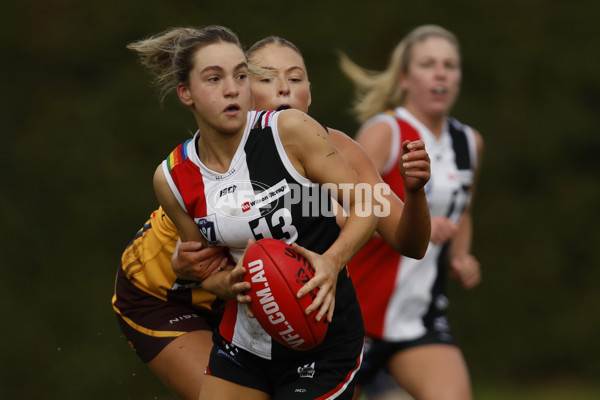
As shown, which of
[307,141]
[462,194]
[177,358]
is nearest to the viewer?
[307,141]

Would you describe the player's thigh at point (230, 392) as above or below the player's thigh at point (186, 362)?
above

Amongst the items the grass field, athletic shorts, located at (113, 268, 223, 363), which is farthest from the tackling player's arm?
the grass field

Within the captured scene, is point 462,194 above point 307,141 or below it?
below

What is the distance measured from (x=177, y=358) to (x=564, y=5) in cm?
453

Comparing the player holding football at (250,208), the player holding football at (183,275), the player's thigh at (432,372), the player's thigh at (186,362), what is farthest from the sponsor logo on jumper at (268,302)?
the player's thigh at (432,372)

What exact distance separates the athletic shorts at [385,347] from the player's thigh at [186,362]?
1.09 m

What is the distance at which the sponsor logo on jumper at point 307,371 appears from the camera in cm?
320

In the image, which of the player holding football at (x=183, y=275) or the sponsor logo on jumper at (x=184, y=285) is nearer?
the player holding football at (x=183, y=275)

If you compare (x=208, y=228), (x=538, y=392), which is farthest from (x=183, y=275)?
(x=538, y=392)

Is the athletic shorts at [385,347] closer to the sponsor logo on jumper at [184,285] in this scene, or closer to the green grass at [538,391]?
the sponsor logo on jumper at [184,285]

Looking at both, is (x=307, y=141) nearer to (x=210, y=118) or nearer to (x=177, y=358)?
(x=210, y=118)

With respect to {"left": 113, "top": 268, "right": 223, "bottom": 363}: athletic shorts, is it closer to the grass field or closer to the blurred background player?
→ the blurred background player

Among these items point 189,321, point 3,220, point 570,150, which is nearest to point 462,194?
point 189,321

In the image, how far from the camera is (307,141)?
10.4ft
